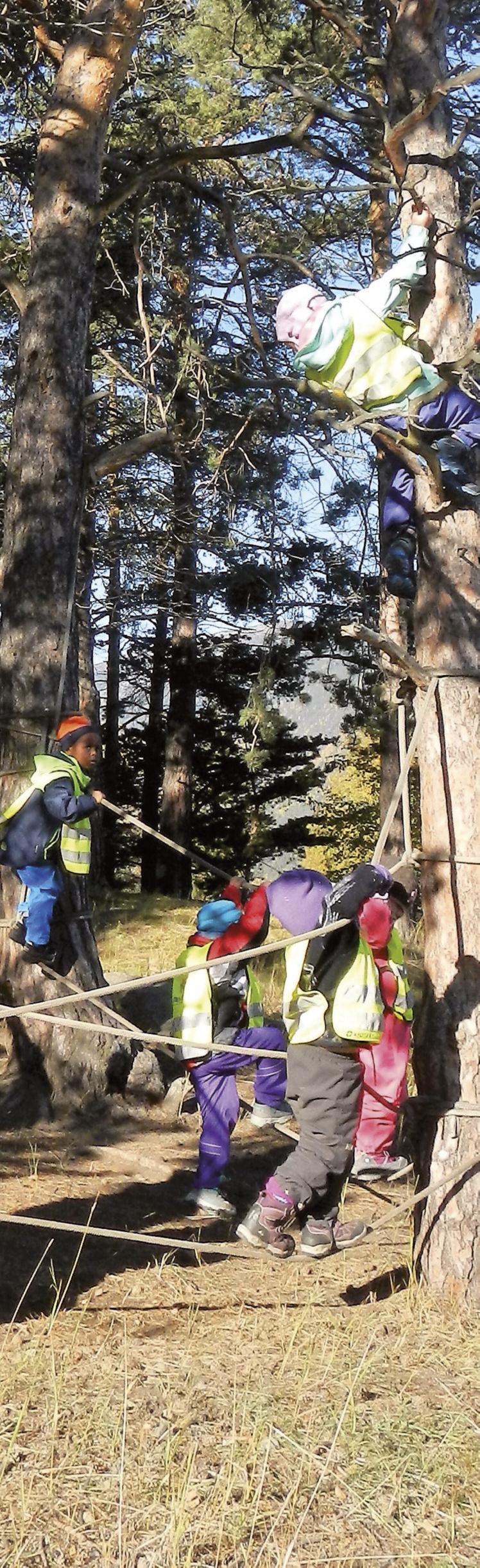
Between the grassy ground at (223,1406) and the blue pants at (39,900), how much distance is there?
1175 mm

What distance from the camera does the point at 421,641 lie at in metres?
5.05

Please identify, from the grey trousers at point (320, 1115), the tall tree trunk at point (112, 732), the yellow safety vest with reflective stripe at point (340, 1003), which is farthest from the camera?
the tall tree trunk at point (112, 732)

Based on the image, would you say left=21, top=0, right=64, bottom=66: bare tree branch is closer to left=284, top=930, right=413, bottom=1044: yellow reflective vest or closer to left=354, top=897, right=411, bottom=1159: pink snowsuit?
left=354, top=897, right=411, bottom=1159: pink snowsuit

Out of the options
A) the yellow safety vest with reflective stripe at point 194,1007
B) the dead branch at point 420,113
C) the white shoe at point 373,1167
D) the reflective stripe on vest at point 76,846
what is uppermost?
the dead branch at point 420,113

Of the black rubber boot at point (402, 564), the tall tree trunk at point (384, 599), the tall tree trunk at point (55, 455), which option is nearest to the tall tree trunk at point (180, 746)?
the tall tree trunk at point (384, 599)

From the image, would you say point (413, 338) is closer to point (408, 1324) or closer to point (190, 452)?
point (408, 1324)

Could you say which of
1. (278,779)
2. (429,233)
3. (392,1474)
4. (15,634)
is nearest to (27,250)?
(15,634)

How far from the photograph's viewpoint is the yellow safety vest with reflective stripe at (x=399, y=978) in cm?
588

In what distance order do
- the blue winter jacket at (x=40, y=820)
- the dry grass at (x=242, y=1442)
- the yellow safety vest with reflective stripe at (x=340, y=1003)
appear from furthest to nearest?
the blue winter jacket at (x=40, y=820), the yellow safety vest with reflective stripe at (x=340, y=1003), the dry grass at (x=242, y=1442)

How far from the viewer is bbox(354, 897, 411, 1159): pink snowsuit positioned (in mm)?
6000

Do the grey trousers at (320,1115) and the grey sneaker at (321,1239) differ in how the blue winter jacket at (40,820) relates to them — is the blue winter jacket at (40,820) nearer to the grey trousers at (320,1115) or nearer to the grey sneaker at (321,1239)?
the grey trousers at (320,1115)

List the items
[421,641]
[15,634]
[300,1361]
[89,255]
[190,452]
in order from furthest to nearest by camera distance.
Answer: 1. [190,452]
2. [89,255]
3. [15,634]
4. [421,641]
5. [300,1361]

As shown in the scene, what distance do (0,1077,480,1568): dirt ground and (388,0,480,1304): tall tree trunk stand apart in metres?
0.34

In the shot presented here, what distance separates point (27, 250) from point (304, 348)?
781 cm
